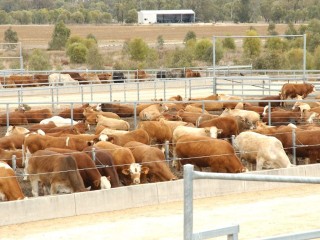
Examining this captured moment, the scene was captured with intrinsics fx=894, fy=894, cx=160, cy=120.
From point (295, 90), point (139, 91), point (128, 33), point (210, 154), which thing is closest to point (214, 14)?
point (128, 33)

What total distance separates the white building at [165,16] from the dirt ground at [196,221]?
450 ft

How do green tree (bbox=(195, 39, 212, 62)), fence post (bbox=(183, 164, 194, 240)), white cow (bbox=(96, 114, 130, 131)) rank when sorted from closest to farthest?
fence post (bbox=(183, 164, 194, 240))
white cow (bbox=(96, 114, 130, 131))
green tree (bbox=(195, 39, 212, 62))

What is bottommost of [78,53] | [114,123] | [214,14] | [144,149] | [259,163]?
[78,53]

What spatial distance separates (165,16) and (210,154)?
140980 mm

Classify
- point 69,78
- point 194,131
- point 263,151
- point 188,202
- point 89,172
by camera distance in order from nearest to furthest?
point 188,202 < point 89,172 < point 263,151 < point 194,131 < point 69,78

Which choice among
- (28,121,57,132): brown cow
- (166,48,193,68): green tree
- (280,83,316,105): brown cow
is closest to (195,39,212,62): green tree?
(166,48,193,68): green tree

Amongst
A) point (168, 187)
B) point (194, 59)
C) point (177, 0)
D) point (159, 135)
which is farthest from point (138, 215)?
point (177, 0)

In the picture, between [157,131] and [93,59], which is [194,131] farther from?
[93,59]

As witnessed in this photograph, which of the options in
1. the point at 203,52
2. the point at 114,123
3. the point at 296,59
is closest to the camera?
the point at 114,123

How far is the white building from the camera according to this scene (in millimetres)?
153125

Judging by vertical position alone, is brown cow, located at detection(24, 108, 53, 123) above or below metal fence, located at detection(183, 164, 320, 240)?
below

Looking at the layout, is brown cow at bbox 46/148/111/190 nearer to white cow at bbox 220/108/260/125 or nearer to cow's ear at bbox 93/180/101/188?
cow's ear at bbox 93/180/101/188

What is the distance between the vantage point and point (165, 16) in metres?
157

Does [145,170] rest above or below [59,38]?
below
